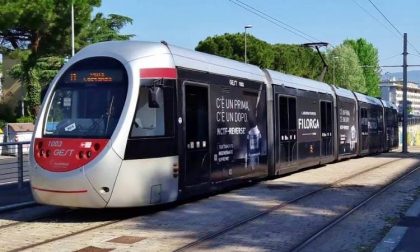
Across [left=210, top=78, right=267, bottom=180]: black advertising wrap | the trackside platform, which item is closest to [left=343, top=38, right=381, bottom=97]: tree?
[left=210, top=78, right=267, bottom=180]: black advertising wrap

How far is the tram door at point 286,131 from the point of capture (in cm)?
1598

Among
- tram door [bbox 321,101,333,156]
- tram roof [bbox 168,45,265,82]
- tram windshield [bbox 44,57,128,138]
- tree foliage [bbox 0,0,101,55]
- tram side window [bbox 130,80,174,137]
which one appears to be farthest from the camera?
tree foliage [bbox 0,0,101,55]

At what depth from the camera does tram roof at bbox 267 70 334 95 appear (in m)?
16.0

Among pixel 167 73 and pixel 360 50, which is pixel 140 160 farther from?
pixel 360 50

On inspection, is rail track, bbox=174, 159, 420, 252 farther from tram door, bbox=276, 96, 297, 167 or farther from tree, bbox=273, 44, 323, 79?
tree, bbox=273, 44, 323, 79

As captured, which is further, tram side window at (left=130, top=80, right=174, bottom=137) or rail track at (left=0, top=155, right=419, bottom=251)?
tram side window at (left=130, top=80, right=174, bottom=137)

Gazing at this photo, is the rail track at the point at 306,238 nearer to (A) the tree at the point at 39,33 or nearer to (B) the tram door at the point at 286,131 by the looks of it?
(B) the tram door at the point at 286,131

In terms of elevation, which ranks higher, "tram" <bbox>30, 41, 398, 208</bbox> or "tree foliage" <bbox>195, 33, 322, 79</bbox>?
"tree foliage" <bbox>195, 33, 322, 79</bbox>

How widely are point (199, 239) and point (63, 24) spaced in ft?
110

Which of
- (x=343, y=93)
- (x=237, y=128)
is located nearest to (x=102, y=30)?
(x=343, y=93)

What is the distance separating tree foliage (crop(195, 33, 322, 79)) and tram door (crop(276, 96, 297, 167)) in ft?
151

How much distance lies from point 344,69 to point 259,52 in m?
17.2

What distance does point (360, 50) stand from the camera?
303ft

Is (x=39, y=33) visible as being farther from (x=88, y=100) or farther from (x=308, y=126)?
(x=88, y=100)
